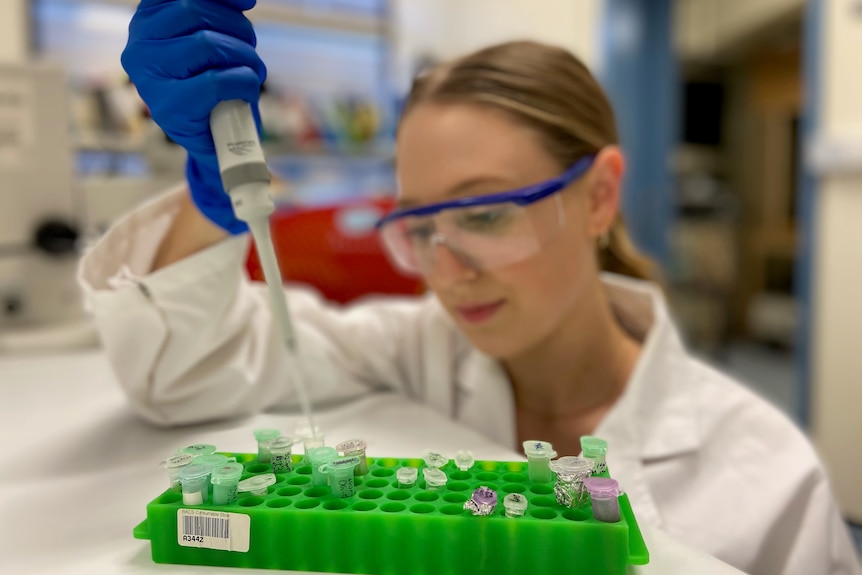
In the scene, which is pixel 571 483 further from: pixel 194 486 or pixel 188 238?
pixel 188 238

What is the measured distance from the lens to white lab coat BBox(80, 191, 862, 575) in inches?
31.6

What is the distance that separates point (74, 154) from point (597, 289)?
1344mm

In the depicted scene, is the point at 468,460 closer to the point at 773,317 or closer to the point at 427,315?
the point at 427,315

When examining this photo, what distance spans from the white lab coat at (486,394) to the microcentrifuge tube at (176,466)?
327mm

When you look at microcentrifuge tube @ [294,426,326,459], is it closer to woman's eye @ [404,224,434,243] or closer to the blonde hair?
woman's eye @ [404,224,434,243]

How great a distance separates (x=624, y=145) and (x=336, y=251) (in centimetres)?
243

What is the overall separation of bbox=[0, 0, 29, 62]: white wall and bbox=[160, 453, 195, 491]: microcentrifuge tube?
118 inches

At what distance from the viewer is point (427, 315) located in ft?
3.76

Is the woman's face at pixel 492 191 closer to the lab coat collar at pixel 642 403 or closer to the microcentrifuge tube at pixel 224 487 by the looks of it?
the lab coat collar at pixel 642 403

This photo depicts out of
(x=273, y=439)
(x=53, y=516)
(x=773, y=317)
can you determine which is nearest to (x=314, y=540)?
(x=273, y=439)

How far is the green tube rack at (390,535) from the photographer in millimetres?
449

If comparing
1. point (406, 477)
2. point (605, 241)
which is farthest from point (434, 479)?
point (605, 241)

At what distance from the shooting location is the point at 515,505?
470mm

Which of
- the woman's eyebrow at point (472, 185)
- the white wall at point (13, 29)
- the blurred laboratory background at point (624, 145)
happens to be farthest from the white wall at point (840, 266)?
the white wall at point (13, 29)
